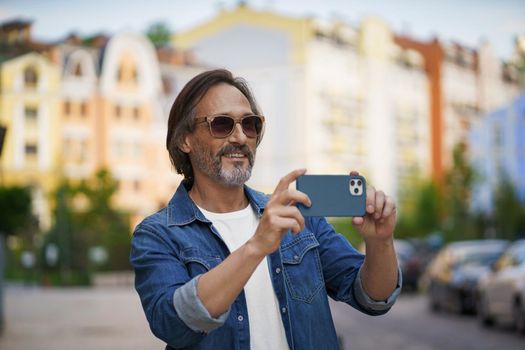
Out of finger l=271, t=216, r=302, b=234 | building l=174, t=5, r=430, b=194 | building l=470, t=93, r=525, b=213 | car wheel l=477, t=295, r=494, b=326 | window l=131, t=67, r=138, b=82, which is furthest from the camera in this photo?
building l=174, t=5, r=430, b=194

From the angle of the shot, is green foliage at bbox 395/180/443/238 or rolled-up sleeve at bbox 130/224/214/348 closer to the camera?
rolled-up sleeve at bbox 130/224/214/348

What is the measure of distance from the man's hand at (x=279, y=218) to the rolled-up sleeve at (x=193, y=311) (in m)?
0.24

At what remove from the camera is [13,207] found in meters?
38.2

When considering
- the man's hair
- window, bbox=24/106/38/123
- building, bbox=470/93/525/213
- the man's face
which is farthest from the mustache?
window, bbox=24/106/38/123

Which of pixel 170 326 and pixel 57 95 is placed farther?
pixel 57 95

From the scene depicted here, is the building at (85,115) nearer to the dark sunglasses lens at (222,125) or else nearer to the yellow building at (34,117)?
the yellow building at (34,117)

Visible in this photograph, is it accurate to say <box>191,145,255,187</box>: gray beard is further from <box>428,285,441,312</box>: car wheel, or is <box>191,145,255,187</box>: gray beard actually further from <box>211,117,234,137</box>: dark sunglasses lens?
<box>428,285,441,312</box>: car wheel

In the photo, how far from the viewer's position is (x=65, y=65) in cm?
7688

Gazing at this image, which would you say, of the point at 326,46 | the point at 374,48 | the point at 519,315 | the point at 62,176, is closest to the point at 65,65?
the point at 62,176

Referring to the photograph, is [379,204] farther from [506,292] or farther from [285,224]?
[506,292]

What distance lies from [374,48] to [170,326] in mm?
95163

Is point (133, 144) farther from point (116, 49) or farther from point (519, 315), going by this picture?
point (519, 315)

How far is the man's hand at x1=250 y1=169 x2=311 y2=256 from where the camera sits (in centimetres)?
289

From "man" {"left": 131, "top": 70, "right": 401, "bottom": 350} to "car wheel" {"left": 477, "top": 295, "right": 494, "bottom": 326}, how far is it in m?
16.8
